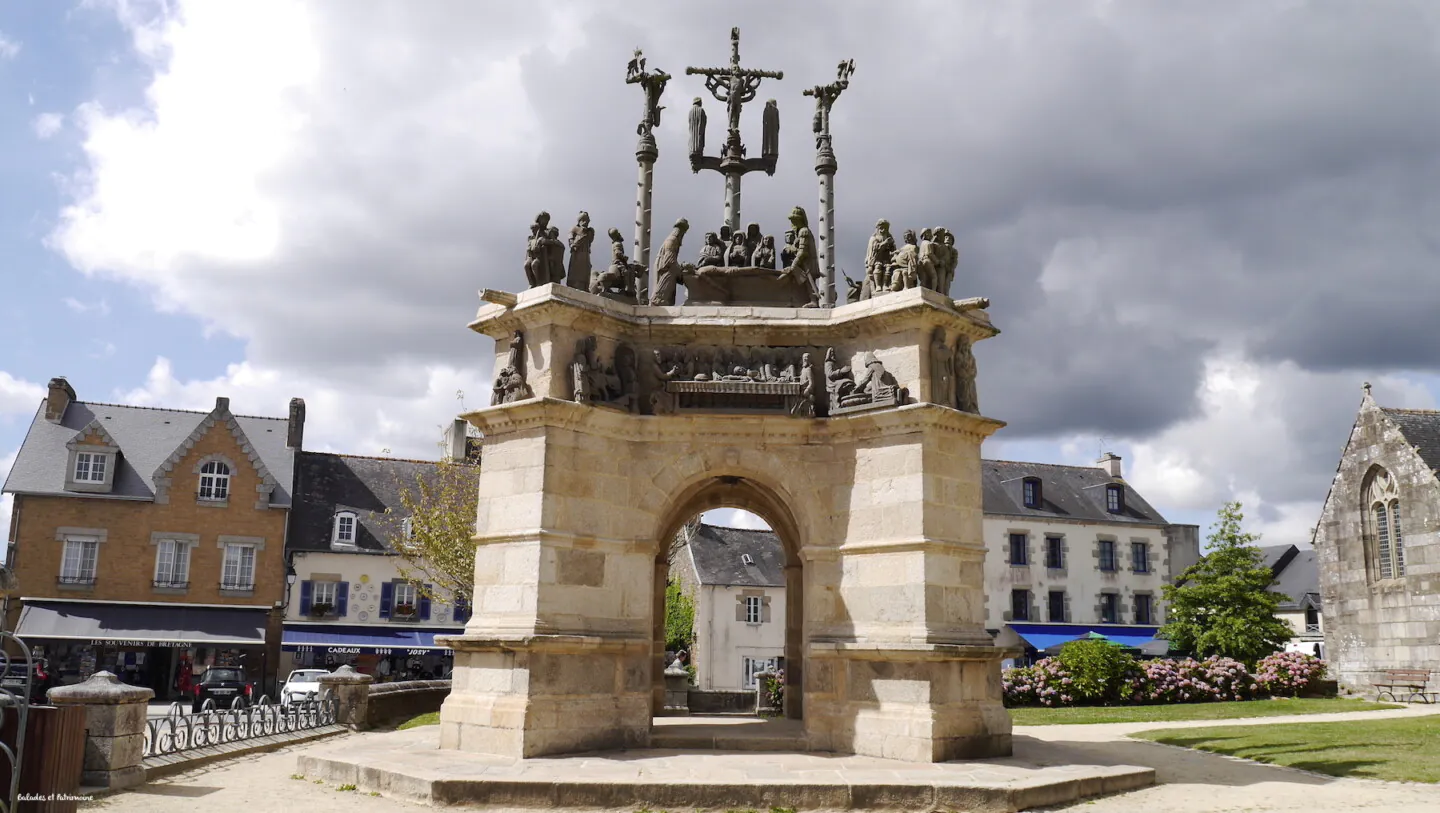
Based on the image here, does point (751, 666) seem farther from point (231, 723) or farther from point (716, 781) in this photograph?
point (716, 781)

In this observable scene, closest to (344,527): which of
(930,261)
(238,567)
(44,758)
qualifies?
(238,567)

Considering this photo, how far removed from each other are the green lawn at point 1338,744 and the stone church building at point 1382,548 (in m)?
9.46

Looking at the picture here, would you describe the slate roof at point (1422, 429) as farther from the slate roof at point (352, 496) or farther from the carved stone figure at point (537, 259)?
the slate roof at point (352, 496)

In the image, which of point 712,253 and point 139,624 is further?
point 139,624

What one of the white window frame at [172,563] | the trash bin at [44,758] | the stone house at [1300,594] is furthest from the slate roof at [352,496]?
the stone house at [1300,594]

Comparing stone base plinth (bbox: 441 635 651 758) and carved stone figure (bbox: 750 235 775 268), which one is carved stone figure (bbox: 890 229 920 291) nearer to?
carved stone figure (bbox: 750 235 775 268)

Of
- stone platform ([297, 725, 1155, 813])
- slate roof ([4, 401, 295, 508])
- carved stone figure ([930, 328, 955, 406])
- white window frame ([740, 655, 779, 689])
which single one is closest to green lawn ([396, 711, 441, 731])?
stone platform ([297, 725, 1155, 813])

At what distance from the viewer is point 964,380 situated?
44.0 ft

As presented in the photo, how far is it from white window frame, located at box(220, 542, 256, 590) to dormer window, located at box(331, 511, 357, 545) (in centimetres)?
287

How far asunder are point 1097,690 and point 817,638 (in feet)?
41.9

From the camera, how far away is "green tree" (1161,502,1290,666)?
104 feet

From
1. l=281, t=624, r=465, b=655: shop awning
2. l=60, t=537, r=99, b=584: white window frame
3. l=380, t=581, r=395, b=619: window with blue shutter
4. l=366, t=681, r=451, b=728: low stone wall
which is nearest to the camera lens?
l=366, t=681, r=451, b=728: low stone wall

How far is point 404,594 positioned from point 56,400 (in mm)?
12813

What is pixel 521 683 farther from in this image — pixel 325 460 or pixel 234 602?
pixel 325 460
